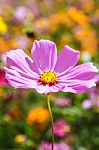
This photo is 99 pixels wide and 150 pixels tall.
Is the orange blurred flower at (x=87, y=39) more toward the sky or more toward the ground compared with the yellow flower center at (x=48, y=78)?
more toward the sky

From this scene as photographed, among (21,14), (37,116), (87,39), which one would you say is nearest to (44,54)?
(37,116)

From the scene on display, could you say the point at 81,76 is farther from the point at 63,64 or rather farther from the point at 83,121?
the point at 83,121

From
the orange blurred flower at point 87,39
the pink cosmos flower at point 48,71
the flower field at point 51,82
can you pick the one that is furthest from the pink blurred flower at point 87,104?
the pink cosmos flower at point 48,71

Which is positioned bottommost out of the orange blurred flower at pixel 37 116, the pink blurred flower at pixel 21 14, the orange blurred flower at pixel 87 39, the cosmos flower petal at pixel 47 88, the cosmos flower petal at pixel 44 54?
the cosmos flower petal at pixel 47 88

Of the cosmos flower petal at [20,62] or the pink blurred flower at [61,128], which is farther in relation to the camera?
the pink blurred flower at [61,128]

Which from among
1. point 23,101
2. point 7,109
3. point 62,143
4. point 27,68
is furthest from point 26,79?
point 23,101

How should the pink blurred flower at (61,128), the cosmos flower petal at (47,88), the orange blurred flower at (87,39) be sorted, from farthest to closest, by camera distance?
1. the orange blurred flower at (87,39)
2. the pink blurred flower at (61,128)
3. the cosmos flower petal at (47,88)

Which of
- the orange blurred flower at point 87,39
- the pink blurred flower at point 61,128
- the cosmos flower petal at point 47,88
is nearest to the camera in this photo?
the cosmos flower petal at point 47,88

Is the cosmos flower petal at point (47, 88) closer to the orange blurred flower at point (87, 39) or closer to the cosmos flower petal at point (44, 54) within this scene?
the cosmos flower petal at point (44, 54)

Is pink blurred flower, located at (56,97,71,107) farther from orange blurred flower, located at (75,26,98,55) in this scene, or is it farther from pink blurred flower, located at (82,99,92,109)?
orange blurred flower, located at (75,26,98,55)

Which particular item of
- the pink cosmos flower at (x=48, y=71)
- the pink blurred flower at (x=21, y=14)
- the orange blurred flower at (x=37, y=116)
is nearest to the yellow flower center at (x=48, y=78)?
the pink cosmos flower at (x=48, y=71)
